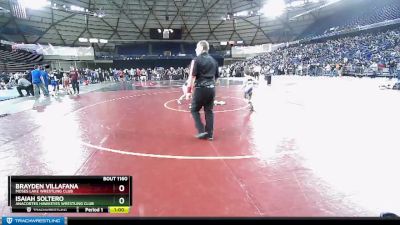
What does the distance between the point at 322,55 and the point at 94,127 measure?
34065 millimetres

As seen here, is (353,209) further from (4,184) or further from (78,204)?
(4,184)

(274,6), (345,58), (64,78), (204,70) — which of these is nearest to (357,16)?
(274,6)

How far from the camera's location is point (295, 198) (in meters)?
3.12

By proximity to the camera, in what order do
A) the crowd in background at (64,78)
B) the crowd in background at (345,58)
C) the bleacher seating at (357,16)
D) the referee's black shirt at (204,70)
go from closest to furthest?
the referee's black shirt at (204,70), the crowd in background at (64,78), the crowd in background at (345,58), the bleacher seating at (357,16)

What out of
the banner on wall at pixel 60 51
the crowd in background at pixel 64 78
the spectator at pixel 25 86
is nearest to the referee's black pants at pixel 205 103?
the crowd in background at pixel 64 78

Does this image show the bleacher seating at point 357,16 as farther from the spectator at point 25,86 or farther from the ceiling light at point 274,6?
the spectator at point 25,86

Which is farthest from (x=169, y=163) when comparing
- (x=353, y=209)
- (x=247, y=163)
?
(x=353, y=209)

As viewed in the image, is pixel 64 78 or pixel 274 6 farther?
pixel 274 6
